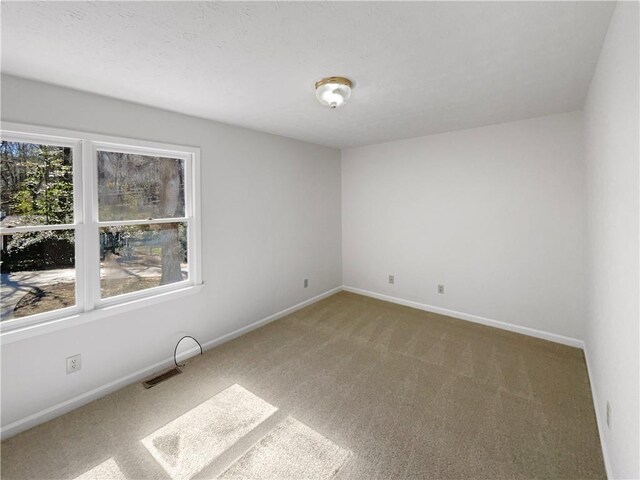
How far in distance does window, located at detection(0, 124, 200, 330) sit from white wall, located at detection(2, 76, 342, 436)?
154mm

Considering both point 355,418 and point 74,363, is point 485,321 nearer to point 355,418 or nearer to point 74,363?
point 355,418

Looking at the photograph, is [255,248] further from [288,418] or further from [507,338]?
[507,338]

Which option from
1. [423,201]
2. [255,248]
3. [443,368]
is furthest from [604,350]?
[255,248]

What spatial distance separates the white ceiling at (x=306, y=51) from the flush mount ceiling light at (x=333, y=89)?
0.20 ft

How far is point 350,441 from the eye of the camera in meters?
1.86

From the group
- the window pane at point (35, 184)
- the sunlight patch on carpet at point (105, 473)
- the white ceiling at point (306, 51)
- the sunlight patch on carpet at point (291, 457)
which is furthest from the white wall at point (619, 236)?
the window pane at point (35, 184)

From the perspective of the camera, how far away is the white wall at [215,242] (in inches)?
80.4

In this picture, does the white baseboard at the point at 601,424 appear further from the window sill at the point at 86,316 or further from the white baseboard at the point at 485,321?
the window sill at the point at 86,316

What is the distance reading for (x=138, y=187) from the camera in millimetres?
2615

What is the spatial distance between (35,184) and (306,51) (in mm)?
2154

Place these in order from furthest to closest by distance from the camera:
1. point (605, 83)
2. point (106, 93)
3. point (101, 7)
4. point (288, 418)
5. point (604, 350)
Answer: point (106, 93), point (288, 418), point (604, 350), point (605, 83), point (101, 7)

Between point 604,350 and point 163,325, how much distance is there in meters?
3.40

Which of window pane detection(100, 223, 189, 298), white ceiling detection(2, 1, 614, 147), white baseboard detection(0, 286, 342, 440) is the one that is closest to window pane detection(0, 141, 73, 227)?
window pane detection(100, 223, 189, 298)

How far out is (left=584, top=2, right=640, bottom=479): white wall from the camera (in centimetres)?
113
